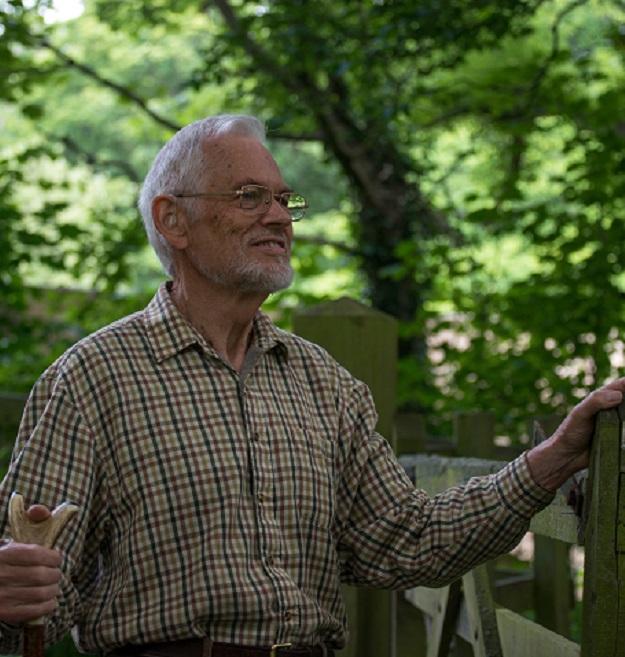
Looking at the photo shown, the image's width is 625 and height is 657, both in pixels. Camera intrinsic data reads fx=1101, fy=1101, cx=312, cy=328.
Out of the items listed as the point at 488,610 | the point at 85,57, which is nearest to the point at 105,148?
the point at 85,57

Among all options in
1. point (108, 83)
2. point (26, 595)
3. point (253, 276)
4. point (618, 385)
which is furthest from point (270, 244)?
point (108, 83)

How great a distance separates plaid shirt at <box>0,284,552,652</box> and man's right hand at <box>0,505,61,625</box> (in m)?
0.21

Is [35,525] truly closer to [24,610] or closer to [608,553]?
[24,610]

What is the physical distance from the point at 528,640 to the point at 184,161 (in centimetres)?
133

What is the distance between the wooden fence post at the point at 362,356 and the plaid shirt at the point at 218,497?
23.6 inches

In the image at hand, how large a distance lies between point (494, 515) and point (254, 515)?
1.75 ft

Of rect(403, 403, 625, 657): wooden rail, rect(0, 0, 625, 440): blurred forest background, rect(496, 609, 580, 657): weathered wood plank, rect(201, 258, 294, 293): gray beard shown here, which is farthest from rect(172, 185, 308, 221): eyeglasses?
rect(0, 0, 625, 440): blurred forest background

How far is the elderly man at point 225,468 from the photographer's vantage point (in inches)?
87.0

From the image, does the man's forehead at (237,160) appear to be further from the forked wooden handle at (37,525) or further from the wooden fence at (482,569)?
the forked wooden handle at (37,525)

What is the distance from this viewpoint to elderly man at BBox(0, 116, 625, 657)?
2.21m

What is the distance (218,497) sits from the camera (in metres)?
2.28

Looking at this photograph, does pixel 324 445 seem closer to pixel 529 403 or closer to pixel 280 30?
pixel 529 403

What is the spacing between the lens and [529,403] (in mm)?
6180

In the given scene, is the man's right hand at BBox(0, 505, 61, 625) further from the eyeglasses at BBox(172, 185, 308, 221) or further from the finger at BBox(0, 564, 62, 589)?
the eyeglasses at BBox(172, 185, 308, 221)
